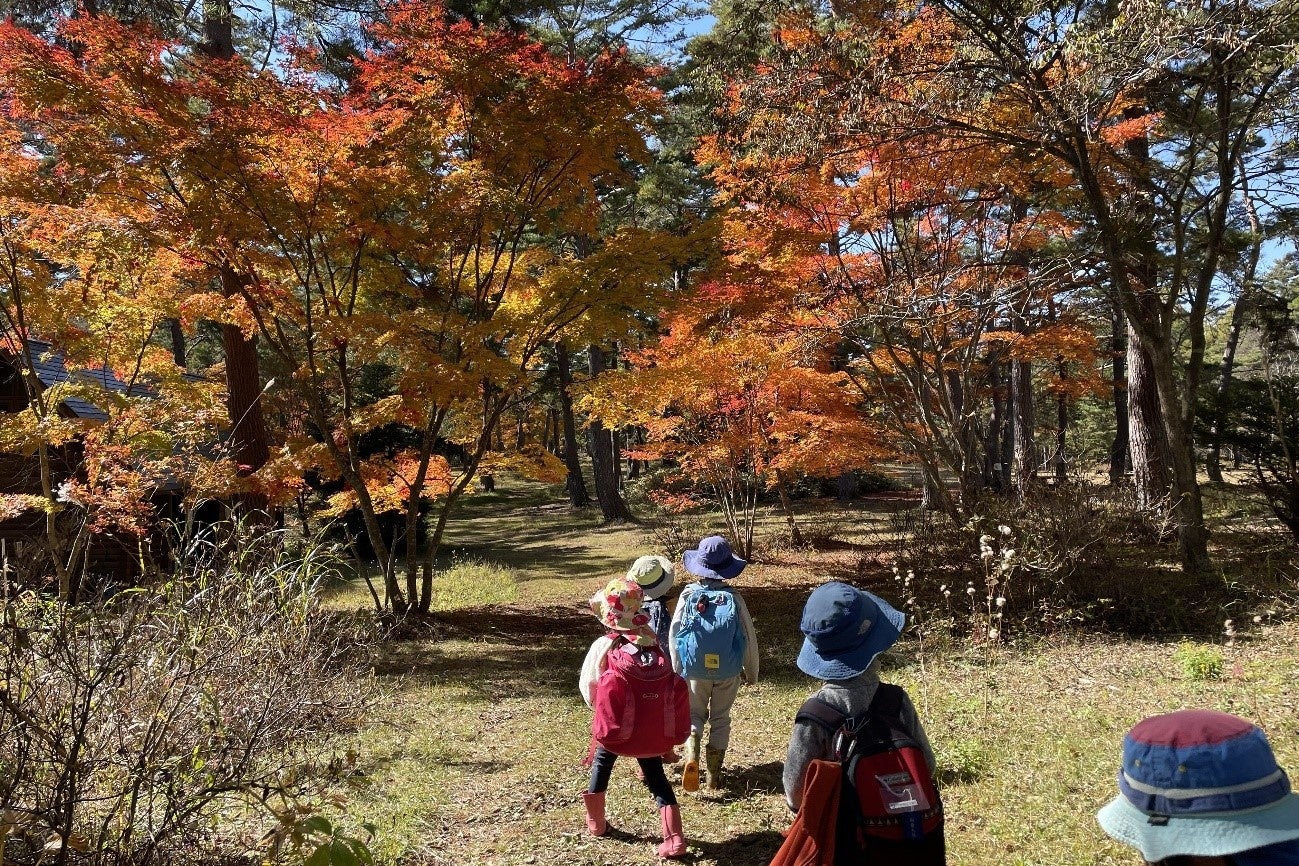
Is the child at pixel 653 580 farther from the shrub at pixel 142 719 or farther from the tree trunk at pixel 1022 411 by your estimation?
the tree trunk at pixel 1022 411

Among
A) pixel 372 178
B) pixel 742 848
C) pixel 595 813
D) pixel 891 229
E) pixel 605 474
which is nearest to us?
A: pixel 742 848

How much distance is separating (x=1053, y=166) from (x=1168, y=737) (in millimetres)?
9383

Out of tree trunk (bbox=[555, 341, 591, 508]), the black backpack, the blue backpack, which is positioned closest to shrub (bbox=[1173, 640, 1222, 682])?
the blue backpack

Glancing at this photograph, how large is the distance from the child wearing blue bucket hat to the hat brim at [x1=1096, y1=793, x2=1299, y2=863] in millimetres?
835

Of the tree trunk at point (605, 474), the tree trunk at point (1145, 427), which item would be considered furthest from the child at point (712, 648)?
the tree trunk at point (605, 474)

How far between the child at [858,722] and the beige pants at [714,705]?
2.19 meters

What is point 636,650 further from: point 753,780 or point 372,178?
point 372,178

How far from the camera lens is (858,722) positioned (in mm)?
2271

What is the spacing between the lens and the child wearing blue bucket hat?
229 centimetres

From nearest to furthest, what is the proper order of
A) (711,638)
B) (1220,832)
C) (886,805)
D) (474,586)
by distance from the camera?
1. (1220,832)
2. (886,805)
3. (711,638)
4. (474,586)

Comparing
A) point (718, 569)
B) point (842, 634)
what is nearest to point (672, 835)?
point (718, 569)

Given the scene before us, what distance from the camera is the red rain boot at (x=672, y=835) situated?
12.3 ft

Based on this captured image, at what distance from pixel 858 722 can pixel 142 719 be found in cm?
269

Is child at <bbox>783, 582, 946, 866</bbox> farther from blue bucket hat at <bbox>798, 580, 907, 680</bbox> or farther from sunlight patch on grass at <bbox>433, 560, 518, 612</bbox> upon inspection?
sunlight patch on grass at <bbox>433, 560, 518, 612</bbox>
